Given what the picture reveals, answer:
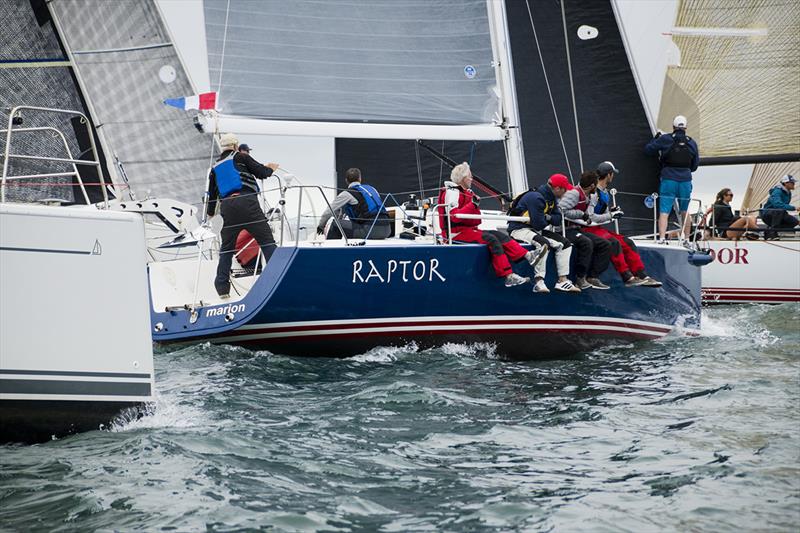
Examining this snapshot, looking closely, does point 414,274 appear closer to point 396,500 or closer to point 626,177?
Answer: point 396,500

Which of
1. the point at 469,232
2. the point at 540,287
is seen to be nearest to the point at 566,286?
the point at 540,287

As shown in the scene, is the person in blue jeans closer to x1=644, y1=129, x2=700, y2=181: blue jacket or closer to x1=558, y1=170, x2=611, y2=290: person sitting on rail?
x1=644, y1=129, x2=700, y2=181: blue jacket

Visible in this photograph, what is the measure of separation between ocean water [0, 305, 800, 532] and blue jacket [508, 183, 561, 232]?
1445 mm

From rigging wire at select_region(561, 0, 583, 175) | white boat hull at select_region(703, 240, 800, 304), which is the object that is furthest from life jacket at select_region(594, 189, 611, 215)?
white boat hull at select_region(703, 240, 800, 304)

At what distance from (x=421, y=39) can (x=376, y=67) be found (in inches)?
22.4

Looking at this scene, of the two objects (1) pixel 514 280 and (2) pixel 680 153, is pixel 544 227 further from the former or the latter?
(2) pixel 680 153

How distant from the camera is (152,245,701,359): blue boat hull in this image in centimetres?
737

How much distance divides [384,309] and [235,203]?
4.90 ft

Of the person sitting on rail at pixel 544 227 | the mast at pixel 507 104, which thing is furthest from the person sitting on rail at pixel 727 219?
the person sitting on rail at pixel 544 227

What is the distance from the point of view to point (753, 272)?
1407 cm

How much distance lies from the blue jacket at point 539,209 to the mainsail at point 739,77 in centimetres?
733

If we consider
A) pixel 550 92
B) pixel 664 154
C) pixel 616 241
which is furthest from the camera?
pixel 550 92

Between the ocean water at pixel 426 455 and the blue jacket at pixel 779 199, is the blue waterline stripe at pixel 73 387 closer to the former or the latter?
the ocean water at pixel 426 455

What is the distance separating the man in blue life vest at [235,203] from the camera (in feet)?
26.1
